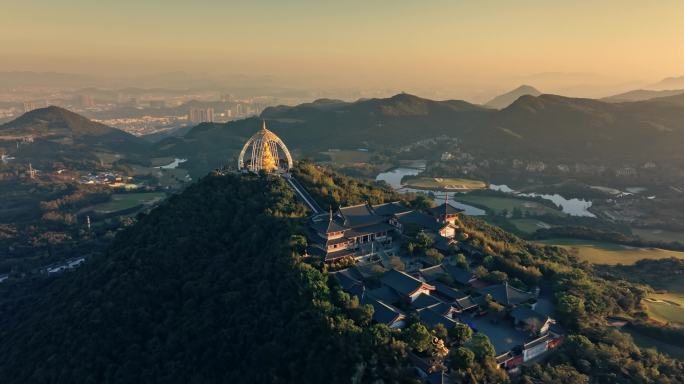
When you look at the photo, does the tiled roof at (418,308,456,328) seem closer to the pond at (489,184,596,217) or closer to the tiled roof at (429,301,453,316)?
the tiled roof at (429,301,453,316)

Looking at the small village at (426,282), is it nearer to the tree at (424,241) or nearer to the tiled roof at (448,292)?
the tiled roof at (448,292)

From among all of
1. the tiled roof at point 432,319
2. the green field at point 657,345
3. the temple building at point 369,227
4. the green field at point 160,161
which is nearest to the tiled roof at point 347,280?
the temple building at point 369,227

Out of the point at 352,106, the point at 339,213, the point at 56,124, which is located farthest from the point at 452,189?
the point at 56,124

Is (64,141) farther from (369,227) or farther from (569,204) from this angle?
(569,204)

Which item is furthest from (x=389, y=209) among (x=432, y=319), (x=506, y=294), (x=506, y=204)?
(x=506, y=204)

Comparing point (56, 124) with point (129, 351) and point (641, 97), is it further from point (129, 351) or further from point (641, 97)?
point (641, 97)

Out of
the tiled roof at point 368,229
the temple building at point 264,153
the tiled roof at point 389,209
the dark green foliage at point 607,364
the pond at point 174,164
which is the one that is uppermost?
the temple building at point 264,153

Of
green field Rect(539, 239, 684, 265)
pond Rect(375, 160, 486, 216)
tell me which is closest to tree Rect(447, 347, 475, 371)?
green field Rect(539, 239, 684, 265)
